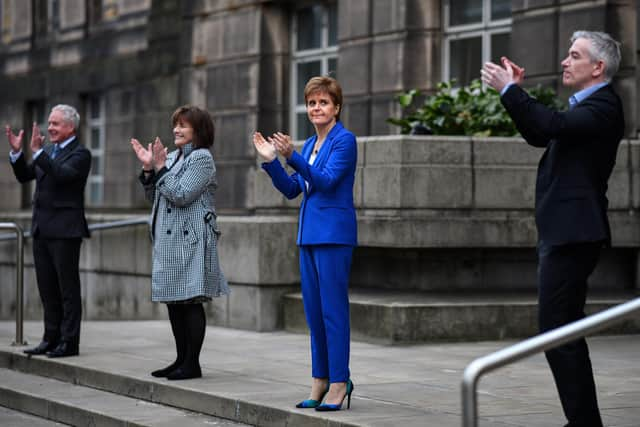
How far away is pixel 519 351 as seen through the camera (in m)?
4.30

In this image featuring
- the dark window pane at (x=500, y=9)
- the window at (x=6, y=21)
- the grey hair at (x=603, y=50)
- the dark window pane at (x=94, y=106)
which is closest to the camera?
the grey hair at (x=603, y=50)

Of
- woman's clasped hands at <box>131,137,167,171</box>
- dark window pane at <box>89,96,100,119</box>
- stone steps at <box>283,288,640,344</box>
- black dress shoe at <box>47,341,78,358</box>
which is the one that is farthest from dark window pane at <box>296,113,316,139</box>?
woman's clasped hands at <box>131,137,167,171</box>

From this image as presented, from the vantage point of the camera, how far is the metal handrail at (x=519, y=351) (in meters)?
4.17

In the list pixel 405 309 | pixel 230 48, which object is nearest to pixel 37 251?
pixel 405 309

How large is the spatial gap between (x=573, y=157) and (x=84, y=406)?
12.1ft

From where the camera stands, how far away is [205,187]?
8.30m

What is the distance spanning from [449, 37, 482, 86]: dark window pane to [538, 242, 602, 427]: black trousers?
9177 mm

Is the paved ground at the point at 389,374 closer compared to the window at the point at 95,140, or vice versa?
the paved ground at the point at 389,374

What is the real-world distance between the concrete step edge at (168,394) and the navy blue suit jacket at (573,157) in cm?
150

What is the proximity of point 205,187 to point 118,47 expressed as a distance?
13241mm

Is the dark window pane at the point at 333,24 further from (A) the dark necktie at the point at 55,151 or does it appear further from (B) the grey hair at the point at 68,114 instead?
(A) the dark necktie at the point at 55,151

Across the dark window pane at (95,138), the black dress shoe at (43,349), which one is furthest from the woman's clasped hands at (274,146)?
the dark window pane at (95,138)

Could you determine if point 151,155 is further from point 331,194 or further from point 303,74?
point 303,74

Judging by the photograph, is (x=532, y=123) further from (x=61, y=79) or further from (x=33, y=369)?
(x=61, y=79)
